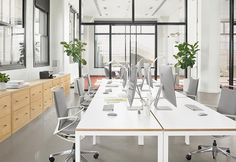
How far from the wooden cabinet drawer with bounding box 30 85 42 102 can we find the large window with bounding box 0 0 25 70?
660 mm

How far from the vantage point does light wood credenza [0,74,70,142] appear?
185 inches

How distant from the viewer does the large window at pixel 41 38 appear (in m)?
8.51

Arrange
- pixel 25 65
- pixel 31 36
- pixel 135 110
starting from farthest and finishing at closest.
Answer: pixel 31 36
pixel 25 65
pixel 135 110

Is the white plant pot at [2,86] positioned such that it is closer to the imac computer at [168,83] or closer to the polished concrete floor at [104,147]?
the polished concrete floor at [104,147]

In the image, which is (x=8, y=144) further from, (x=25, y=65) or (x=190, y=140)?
(x=25, y=65)

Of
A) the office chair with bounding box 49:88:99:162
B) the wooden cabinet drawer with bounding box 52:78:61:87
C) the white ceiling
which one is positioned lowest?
the office chair with bounding box 49:88:99:162

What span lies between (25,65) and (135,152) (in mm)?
4377

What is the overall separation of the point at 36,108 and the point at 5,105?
1.93 m

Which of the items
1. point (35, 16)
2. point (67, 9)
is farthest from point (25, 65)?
point (67, 9)

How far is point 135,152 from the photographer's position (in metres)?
4.11

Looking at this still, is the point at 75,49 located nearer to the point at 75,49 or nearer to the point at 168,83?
the point at 75,49

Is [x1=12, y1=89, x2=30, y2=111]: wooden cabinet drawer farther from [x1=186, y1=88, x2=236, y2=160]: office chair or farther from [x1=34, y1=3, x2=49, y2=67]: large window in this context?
[x1=186, y1=88, x2=236, y2=160]: office chair

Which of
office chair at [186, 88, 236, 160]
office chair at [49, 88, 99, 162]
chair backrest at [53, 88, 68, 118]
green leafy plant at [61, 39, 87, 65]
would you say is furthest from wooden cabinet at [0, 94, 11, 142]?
green leafy plant at [61, 39, 87, 65]

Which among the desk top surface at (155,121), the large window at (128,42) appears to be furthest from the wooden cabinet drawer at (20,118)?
the large window at (128,42)
